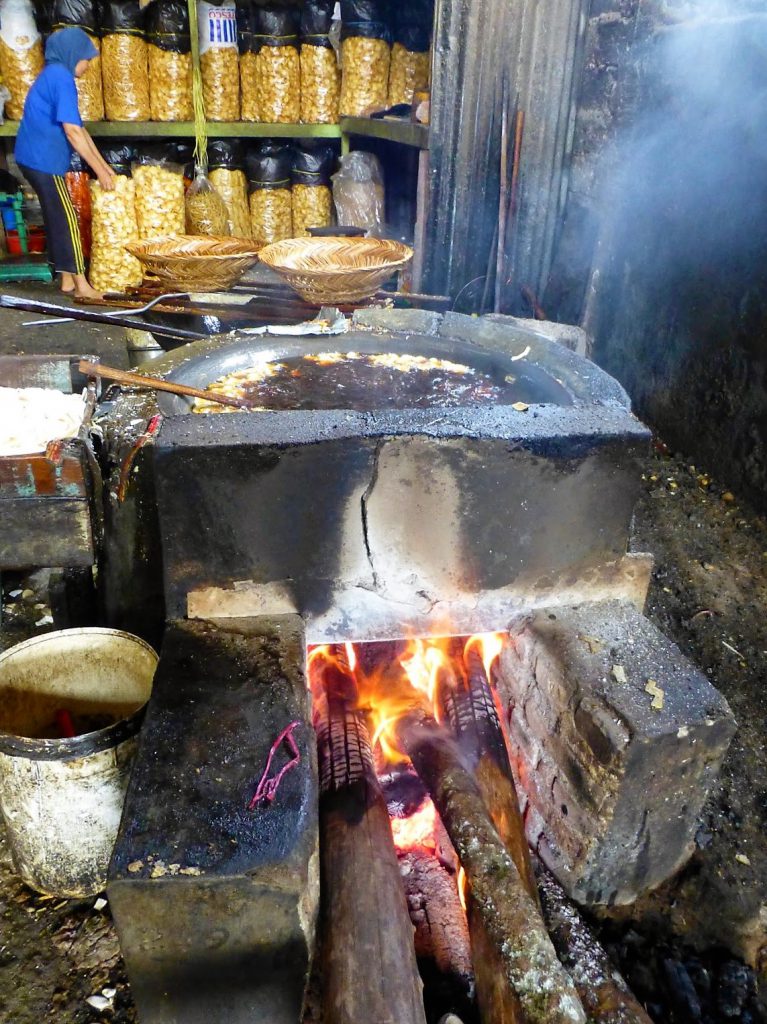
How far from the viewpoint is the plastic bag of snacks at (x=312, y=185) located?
824 centimetres

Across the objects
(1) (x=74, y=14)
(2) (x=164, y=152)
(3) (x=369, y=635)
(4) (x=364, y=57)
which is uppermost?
(1) (x=74, y=14)

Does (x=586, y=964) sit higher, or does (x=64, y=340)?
(x=64, y=340)

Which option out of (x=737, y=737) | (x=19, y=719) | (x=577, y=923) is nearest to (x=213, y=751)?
(x=19, y=719)

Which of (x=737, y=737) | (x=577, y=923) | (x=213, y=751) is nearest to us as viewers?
(x=213, y=751)

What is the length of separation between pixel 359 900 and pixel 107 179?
6.39 meters

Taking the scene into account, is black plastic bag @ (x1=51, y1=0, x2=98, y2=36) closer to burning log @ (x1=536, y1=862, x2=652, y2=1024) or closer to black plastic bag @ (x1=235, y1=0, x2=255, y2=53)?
black plastic bag @ (x1=235, y1=0, x2=255, y2=53)

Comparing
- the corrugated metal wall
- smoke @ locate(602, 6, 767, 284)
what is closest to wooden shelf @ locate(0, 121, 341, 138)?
the corrugated metal wall

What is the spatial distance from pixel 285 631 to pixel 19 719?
3.43ft

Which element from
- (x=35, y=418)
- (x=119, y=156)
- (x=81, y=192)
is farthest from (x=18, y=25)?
(x=35, y=418)

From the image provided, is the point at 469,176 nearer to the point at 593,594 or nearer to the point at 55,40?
the point at 55,40

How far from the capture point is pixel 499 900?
2.06m

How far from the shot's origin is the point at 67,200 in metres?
6.71

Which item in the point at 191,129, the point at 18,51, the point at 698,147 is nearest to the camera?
the point at 698,147

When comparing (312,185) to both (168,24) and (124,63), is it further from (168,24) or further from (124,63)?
(124,63)
